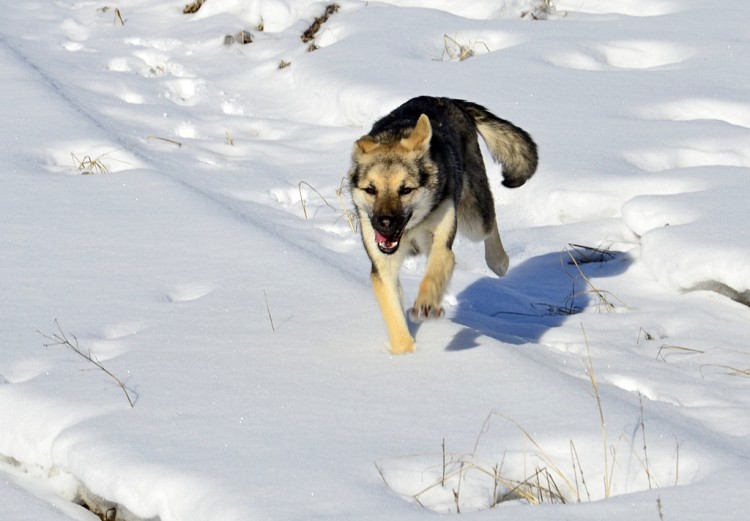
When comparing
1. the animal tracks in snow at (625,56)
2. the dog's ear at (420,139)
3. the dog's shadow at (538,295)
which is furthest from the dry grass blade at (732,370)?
the animal tracks in snow at (625,56)

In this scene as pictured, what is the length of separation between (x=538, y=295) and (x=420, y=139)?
1.92 m

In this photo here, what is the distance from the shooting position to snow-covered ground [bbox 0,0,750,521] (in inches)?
140

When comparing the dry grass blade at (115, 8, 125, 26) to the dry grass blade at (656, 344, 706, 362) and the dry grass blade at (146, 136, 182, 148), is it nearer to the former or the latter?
the dry grass blade at (146, 136, 182, 148)

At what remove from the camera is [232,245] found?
6062mm

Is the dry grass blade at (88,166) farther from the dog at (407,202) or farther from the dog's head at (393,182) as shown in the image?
the dog's head at (393,182)

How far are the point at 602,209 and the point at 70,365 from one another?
4.13 meters

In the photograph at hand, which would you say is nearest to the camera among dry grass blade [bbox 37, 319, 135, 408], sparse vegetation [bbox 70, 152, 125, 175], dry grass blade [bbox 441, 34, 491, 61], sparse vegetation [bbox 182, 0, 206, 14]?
dry grass blade [bbox 37, 319, 135, 408]

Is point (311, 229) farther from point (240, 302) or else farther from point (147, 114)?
point (147, 114)

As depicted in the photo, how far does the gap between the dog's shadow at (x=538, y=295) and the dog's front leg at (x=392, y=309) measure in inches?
27.5

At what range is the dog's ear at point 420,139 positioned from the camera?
5145 millimetres

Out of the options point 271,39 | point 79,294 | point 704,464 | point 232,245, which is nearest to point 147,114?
point 271,39

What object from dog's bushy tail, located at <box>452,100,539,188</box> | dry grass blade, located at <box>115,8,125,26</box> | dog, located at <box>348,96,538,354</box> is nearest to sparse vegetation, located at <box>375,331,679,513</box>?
dog, located at <box>348,96,538,354</box>

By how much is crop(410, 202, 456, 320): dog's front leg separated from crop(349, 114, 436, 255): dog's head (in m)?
0.12

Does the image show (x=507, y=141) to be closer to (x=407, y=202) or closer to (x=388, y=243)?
(x=407, y=202)
